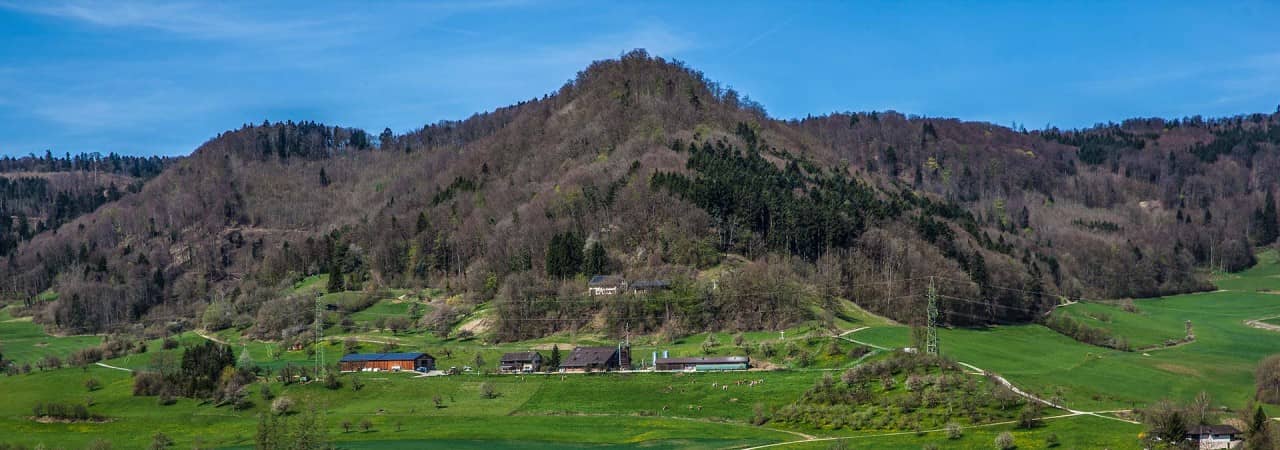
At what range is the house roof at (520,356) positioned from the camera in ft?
391

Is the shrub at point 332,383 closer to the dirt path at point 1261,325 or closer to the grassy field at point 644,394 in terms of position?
the grassy field at point 644,394

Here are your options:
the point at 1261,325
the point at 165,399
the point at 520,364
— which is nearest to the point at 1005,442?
the point at 520,364

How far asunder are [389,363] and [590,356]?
73.4ft

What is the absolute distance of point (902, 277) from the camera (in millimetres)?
141250

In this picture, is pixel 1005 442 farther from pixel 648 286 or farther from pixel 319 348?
pixel 319 348

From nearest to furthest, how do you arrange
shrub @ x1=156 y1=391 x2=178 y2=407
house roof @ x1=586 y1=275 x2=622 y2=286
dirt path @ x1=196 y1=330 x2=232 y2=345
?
shrub @ x1=156 y1=391 x2=178 y2=407, house roof @ x1=586 y1=275 x2=622 y2=286, dirt path @ x1=196 y1=330 x2=232 y2=345

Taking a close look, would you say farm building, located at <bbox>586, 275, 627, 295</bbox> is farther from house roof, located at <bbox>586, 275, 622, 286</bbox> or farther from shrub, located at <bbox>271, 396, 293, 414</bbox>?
shrub, located at <bbox>271, 396, 293, 414</bbox>

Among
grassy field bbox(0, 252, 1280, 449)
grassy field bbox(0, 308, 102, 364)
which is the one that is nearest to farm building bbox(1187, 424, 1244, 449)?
grassy field bbox(0, 252, 1280, 449)

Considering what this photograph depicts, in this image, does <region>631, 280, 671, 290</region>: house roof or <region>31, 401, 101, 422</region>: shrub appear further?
<region>631, 280, 671, 290</region>: house roof

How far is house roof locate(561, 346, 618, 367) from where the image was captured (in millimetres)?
115438

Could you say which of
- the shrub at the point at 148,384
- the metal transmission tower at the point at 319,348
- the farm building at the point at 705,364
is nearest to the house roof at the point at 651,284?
the farm building at the point at 705,364

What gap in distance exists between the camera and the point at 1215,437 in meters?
70.9

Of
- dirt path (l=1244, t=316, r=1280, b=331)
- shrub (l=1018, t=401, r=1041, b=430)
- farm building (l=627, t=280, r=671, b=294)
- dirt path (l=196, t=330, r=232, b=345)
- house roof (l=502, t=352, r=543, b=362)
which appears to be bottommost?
dirt path (l=1244, t=316, r=1280, b=331)

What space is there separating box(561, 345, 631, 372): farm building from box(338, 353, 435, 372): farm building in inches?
626
